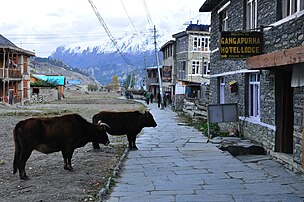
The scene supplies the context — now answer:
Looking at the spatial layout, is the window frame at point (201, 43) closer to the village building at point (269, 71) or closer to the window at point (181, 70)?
Answer: the window at point (181, 70)

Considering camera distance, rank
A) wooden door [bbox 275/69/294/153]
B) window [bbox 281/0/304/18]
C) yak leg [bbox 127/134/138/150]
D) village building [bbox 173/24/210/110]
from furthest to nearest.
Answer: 1. village building [bbox 173/24/210/110]
2. yak leg [bbox 127/134/138/150]
3. wooden door [bbox 275/69/294/153]
4. window [bbox 281/0/304/18]

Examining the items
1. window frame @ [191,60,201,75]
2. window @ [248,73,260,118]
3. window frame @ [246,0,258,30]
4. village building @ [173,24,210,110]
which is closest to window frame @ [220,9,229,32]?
window frame @ [246,0,258,30]

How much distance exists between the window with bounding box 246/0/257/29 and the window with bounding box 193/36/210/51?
31.0 meters

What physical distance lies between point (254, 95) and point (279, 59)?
18.1 feet

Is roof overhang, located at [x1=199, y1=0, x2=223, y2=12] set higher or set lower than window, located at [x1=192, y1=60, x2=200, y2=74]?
higher

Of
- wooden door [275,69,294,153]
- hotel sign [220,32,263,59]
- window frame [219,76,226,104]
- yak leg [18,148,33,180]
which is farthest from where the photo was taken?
window frame [219,76,226,104]

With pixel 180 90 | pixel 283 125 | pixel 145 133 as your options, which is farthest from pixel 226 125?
pixel 180 90

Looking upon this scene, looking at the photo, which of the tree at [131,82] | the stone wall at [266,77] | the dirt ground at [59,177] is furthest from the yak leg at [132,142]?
the tree at [131,82]

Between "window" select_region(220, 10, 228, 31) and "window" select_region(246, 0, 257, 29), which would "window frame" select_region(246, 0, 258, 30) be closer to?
"window" select_region(246, 0, 257, 29)

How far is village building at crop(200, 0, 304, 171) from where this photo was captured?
9617mm

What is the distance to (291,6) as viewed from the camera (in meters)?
10.8

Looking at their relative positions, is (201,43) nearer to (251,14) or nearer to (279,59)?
(251,14)

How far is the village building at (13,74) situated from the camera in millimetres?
43713

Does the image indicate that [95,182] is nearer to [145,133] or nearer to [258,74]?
[258,74]
